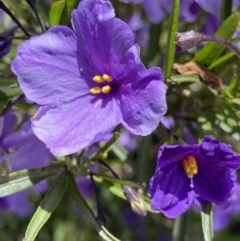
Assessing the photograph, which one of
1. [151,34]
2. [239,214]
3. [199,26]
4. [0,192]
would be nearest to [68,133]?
[0,192]

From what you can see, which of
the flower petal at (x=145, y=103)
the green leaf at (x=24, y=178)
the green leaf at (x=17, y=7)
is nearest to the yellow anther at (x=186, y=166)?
the flower petal at (x=145, y=103)

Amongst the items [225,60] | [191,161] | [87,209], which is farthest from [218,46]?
[87,209]

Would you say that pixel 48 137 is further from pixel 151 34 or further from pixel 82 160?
pixel 151 34

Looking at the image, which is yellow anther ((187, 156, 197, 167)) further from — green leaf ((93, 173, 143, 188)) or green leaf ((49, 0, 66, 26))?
green leaf ((49, 0, 66, 26))

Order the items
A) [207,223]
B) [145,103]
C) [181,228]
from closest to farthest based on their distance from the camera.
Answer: [145,103], [207,223], [181,228]

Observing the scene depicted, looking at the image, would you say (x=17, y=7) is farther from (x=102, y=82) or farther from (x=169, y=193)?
(x=169, y=193)

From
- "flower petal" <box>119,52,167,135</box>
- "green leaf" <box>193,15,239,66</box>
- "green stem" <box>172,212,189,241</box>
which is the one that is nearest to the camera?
"flower petal" <box>119,52,167,135</box>

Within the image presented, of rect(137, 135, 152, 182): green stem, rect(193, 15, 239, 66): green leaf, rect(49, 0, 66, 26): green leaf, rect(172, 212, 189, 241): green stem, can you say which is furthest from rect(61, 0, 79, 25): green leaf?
rect(172, 212, 189, 241): green stem
